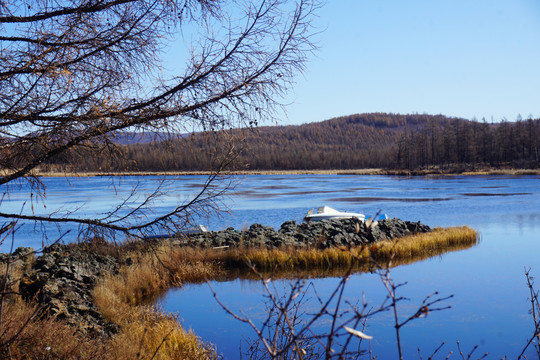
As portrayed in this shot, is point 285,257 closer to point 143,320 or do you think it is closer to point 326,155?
point 143,320

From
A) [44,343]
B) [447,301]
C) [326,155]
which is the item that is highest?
Result: [326,155]

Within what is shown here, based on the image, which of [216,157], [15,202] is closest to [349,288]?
[216,157]

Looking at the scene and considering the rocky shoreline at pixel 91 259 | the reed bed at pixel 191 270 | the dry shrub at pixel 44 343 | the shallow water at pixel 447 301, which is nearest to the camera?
the dry shrub at pixel 44 343

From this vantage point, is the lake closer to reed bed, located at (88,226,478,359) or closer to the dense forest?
the dense forest

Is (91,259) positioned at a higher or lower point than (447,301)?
higher

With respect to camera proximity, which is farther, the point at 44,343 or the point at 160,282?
the point at 160,282

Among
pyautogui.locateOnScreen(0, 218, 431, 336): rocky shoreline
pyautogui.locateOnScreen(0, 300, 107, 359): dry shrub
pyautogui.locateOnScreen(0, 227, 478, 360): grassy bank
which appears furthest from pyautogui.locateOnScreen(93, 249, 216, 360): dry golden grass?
pyautogui.locateOnScreen(0, 300, 107, 359): dry shrub

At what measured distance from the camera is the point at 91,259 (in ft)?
45.8

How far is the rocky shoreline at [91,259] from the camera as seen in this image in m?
7.74

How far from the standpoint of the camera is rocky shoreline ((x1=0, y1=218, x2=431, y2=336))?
7.74 m

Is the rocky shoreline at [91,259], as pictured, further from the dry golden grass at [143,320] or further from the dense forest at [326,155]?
the dense forest at [326,155]

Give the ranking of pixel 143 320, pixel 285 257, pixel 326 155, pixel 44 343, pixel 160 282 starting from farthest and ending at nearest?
pixel 326 155 → pixel 285 257 → pixel 160 282 → pixel 143 320 → pixel 44 343

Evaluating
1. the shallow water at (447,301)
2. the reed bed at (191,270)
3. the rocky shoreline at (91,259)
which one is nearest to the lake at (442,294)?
the shallow water at (447,301)

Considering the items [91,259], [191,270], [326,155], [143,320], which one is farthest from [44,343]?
[326,155]
